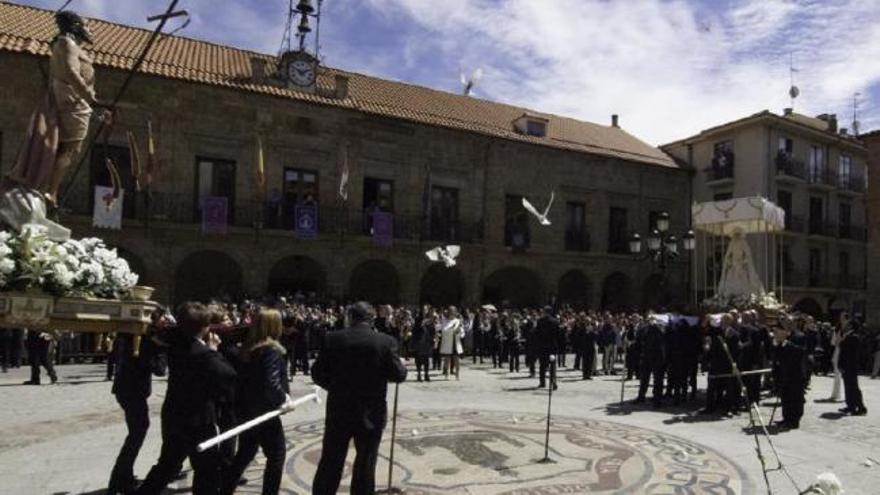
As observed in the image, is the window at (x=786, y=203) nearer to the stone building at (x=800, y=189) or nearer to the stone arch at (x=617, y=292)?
the stone building at (x=800, y=189)

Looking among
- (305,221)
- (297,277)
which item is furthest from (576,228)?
(305,221)

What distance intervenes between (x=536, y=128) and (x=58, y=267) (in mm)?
26809

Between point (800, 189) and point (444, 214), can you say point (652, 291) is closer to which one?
point (800, 189)

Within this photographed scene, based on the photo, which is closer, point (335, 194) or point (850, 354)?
point (850, 354)

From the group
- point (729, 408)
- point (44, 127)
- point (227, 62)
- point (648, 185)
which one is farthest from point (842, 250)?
point (44, 127)

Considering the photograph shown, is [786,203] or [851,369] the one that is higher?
[786,203]

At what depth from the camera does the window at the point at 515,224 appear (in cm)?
2689

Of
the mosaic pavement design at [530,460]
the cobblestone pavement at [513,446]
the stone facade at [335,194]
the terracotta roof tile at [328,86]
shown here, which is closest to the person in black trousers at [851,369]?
the cobblestone pavement at [513,446]

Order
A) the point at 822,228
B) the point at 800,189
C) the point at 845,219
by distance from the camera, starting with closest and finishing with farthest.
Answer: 1. the point at 800,189
2. the point at 822,228
3. the point at 845,219

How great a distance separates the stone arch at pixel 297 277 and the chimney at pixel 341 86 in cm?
621

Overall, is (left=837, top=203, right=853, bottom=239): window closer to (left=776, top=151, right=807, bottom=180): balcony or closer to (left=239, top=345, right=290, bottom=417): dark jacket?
(left=776, top=151, right=807, bottom=180): balcony

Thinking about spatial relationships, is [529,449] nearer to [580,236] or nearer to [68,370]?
[68,370]

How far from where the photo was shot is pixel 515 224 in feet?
89.0

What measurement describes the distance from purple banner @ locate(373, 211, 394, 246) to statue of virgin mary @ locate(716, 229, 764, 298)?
37.4ft
